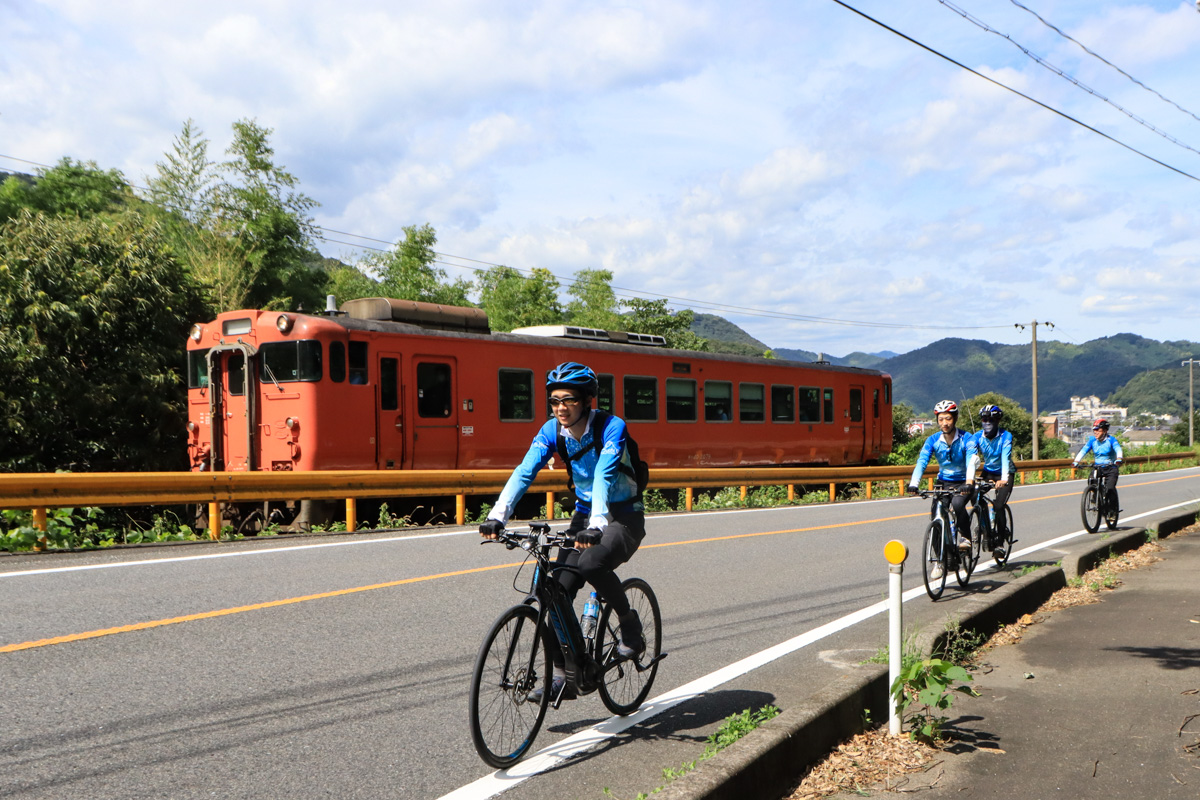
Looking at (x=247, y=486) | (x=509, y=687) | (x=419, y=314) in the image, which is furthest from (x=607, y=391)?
(x=509, y=687)

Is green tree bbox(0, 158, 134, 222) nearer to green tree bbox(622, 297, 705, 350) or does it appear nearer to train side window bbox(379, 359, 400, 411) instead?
train side window bbox(379, 359, 400, 411)

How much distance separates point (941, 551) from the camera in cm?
847

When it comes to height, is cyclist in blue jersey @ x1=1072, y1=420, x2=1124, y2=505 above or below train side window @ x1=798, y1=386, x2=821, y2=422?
below

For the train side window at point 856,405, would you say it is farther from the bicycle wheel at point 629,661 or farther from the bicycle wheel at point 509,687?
the bicycle wheel at point 509,687

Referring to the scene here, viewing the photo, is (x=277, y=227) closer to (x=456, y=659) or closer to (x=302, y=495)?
(x=302, y=495)

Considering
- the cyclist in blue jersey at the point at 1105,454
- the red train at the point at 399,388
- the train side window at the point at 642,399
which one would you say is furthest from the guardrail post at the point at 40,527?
the cyclist in blue jersey at the point at 1105,454

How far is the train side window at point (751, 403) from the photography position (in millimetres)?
20812

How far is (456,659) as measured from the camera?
594 cm

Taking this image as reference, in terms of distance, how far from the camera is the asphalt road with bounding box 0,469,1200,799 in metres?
4.06

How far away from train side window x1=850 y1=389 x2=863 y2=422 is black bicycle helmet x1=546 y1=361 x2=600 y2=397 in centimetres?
2092

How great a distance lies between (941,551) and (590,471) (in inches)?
197

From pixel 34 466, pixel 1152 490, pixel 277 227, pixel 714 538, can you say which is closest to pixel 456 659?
pixel 714 538

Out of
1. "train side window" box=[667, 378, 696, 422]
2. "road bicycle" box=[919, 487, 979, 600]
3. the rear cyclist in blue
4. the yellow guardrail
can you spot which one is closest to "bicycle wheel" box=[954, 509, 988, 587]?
"road bicycle" box=[919, 487, 979, 600]

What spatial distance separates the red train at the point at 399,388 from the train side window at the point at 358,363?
0.01 meters
